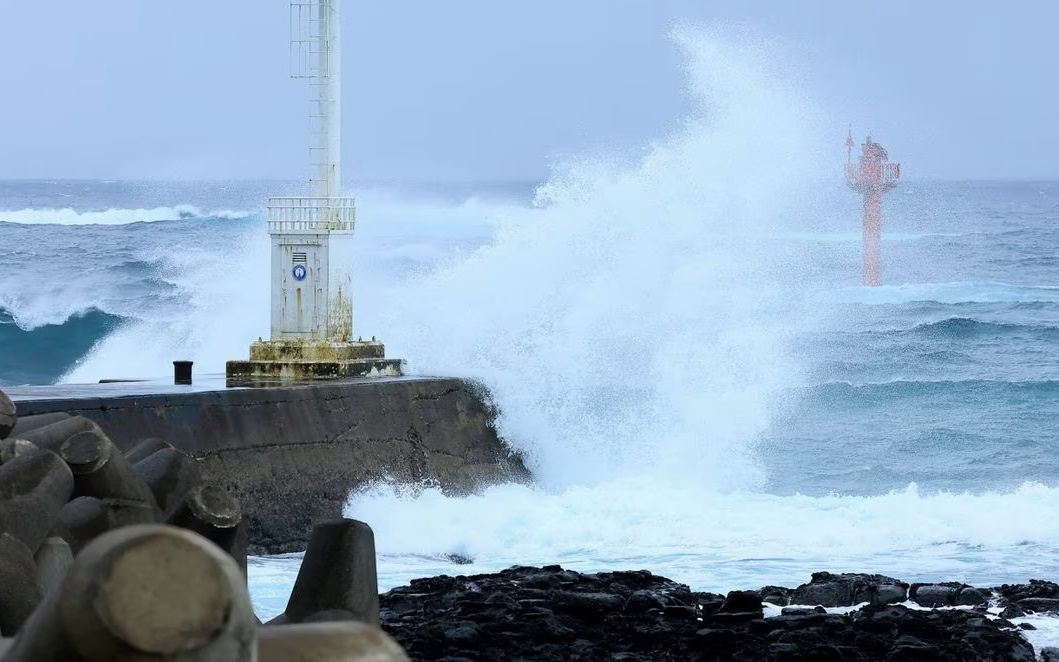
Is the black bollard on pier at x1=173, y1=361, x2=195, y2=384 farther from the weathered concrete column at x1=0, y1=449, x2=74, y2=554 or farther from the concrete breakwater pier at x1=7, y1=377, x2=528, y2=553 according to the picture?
the weathered concrete column at x1=0, y1=449, x2=74, y2=554

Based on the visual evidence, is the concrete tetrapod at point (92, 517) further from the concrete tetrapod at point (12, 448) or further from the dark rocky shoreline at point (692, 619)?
the dark rocky shoreline at point (692, 619)

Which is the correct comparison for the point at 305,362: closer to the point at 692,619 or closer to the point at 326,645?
the point at 692,619

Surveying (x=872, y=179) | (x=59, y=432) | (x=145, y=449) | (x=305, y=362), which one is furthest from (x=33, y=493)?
(x=872, y=179)

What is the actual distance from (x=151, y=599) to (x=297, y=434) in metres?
9.79

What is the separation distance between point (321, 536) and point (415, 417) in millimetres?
9062

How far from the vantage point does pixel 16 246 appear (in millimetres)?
41500

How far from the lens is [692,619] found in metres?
7.96

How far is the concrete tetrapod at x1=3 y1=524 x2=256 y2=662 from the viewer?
183cm

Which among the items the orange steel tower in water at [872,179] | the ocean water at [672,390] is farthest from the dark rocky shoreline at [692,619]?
the orange steel tower in water at [872,179]

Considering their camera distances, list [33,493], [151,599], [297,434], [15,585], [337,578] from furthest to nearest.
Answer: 1. [297,434]
2. [33,493]
3. [15,585]
4. [337,578]
5. [151,599]

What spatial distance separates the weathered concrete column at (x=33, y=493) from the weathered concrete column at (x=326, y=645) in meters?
2.35

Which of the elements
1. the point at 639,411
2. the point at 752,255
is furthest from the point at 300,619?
the point at 752,255

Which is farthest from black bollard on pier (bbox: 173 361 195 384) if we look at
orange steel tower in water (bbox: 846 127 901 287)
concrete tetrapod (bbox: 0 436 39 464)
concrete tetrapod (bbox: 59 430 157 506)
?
orange steel tower in water (bbox: 846 127 901 287)

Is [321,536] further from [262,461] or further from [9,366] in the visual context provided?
[9,366]
